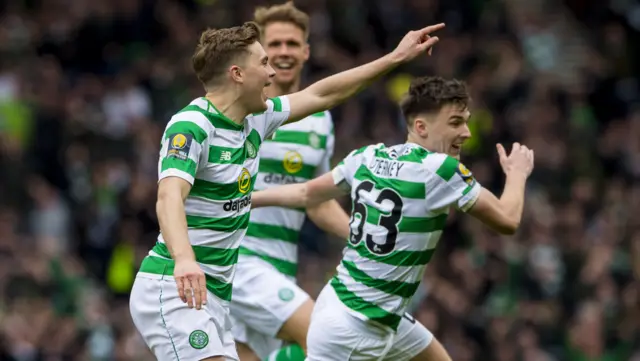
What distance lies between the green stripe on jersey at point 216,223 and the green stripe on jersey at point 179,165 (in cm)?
35

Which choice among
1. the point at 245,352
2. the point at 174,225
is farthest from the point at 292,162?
the point at 174,225

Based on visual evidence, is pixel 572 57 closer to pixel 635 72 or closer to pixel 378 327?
pixel 635 72

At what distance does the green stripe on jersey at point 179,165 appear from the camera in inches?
287

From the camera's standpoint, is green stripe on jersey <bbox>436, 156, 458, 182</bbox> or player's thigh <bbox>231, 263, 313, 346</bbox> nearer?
green stripe on jersey <bbox>436, 156, 458, 182</bbox>

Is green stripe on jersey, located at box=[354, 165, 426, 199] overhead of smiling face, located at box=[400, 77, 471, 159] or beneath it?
beneath

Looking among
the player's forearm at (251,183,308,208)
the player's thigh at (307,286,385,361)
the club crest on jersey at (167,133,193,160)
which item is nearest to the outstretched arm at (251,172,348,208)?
the player's forearm at (251,183,308,208)

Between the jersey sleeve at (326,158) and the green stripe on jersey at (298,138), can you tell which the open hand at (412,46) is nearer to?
the green stripe on jersey at (298,138)

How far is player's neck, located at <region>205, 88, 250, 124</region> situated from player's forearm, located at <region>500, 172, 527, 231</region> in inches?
64.7

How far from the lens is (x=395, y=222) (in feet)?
27.3

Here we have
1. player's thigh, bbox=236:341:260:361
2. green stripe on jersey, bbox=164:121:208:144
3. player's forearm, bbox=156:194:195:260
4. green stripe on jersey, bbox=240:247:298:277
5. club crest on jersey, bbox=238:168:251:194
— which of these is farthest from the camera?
player's thigh, bbox=236:341:260:361

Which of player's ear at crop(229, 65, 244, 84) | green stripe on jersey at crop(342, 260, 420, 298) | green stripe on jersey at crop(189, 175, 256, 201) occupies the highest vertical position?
player's ear at crop(229, 65, 244, 84)

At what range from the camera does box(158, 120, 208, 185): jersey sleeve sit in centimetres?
729

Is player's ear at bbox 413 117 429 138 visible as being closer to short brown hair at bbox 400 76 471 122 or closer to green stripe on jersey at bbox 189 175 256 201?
short brown hair at bbox 400 76 471 122

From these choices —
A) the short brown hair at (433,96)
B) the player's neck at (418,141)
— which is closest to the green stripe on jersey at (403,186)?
the player's neck at (418,141)
